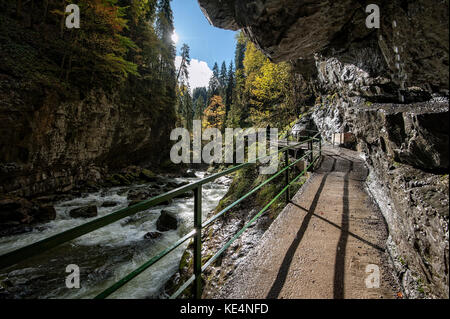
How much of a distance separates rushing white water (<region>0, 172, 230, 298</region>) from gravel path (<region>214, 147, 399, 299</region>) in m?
4.42

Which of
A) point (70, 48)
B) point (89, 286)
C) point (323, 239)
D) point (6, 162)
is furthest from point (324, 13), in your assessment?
point (70, 48)

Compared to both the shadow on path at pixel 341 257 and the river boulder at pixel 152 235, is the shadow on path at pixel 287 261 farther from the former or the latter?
the river boulder at pixel 152 235

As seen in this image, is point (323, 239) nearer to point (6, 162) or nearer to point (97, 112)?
point (6, 162)

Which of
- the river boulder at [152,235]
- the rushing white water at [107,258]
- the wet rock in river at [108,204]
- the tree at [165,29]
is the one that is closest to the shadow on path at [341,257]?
the rushing white water at [107,258]

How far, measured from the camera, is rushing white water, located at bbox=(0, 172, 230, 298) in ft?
19.9

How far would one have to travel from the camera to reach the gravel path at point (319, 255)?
229 cm

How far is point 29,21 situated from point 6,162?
11.2 metres

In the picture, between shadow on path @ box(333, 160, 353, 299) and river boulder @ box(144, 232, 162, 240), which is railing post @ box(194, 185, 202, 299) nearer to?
shadow on path @ box(333, 160, 353, 299)

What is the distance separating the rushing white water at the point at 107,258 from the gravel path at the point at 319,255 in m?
4.42

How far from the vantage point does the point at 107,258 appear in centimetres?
757

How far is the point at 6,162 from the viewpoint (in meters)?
11.0

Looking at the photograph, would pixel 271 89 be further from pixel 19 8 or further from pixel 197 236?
pixel 197 236

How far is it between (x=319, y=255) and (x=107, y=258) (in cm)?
771

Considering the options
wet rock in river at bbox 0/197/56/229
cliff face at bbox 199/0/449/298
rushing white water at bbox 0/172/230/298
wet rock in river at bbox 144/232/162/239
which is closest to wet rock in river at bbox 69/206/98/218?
rushing white water at bbox 0/172/230/298
